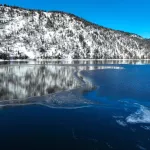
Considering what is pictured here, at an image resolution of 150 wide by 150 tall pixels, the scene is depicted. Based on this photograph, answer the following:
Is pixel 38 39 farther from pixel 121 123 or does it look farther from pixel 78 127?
pixel 78 127

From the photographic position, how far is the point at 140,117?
1695 centimetres

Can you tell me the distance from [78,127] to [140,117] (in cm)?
501

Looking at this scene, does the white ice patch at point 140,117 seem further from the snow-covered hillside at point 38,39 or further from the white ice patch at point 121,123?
the snow-covered hillside at point 38,39

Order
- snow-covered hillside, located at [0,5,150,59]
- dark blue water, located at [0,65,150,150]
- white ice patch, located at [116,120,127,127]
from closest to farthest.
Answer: dark blue water, located at [0,65,150,150] → white ice patch, located at [116,120,127,127] → snow-covered hillside, located at [0,5,150,59]

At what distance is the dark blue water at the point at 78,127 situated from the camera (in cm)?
1212

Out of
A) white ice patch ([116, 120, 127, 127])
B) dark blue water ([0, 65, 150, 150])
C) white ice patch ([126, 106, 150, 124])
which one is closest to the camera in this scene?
dark blue water ([0, 65, 150, 150])

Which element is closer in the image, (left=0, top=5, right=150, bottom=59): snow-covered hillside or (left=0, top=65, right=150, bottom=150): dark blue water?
(left=0, top=65, right=150, bottom=150): dark blue water

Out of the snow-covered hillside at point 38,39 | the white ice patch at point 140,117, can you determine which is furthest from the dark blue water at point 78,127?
the snow-covered hillside at point 38,39

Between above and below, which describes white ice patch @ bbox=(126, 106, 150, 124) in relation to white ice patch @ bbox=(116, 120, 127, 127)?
above

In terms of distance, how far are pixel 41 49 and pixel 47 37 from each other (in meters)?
17.8

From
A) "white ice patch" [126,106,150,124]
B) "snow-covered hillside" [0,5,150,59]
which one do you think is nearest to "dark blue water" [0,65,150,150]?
"white ice patch" [126,106,150,124]

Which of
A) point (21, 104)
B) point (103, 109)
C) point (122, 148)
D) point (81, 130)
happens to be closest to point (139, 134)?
point (122, 148)

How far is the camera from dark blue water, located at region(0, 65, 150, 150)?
1212 centimetres

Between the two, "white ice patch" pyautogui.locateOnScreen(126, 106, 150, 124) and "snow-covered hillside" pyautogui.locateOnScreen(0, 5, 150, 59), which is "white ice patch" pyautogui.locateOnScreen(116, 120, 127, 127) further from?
"snow-covered hillside" pyautogui.locateOnScreen(0, 5, 150, 59)
